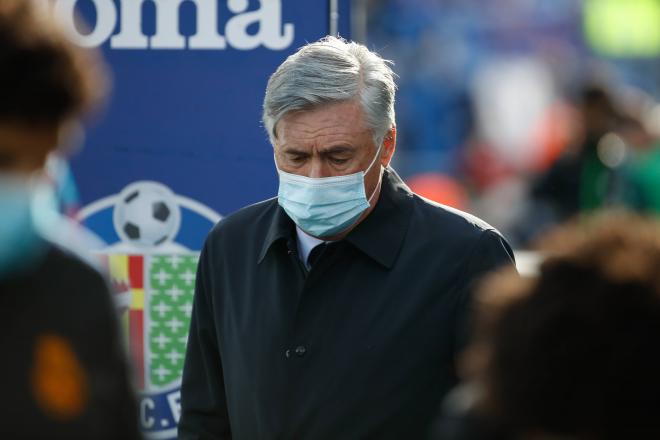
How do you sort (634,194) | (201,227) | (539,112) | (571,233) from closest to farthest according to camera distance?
(571,233) → (201,227) → (634,194) → (539,112)

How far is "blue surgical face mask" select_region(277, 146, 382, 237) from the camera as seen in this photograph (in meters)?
3.22

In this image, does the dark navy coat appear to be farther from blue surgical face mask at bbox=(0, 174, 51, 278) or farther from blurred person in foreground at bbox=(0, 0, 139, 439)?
blue surgical face mask at bbox=(0, 174, 51, 278)

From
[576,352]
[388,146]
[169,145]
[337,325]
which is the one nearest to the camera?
[576,352]

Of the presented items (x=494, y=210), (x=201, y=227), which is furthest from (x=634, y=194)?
(x=201, y=227)

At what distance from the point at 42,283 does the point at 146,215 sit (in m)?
2.10

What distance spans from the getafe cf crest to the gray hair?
0.53m

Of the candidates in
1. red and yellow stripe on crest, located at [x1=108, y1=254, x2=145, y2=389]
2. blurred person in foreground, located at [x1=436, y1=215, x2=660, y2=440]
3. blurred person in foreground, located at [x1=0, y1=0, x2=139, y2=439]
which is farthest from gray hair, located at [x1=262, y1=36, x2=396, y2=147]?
blurred person in foreground, located at [x1=436, y1=215, x2=660, y2=440]

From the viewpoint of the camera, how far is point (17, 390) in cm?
162

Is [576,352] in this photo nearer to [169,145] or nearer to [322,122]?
[322,122]

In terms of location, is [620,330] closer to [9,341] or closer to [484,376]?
[484,376]

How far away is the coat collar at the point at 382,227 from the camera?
3152 millimetres

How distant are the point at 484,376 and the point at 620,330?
0.19 m

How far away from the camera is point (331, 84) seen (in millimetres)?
3264

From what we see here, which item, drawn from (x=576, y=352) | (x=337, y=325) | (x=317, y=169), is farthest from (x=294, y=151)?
(x=576, y=352)
